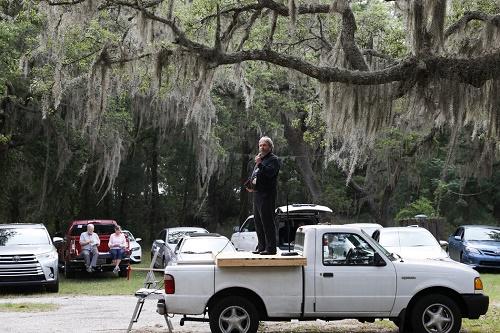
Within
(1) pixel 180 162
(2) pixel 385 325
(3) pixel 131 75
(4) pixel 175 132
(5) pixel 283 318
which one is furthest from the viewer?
(1) pixel 180 162

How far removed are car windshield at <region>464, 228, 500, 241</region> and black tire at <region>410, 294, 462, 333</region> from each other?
41.1 feet

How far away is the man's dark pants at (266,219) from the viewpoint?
9.61 meters

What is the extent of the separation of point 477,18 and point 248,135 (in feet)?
60.3

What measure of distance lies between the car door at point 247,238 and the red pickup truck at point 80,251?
3395 millimetres

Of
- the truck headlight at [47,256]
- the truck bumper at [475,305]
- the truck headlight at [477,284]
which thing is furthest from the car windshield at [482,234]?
the truck bumper at [475,305]

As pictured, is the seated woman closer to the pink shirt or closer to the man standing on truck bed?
the pink shirt

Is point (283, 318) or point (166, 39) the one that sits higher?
point (166, 39)

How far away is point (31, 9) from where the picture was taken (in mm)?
19156

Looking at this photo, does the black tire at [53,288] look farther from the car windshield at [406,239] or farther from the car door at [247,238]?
the car windshield at [406,239]

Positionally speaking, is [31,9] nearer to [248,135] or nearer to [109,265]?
[109,265]

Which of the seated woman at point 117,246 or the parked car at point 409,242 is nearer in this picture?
the parked car at point 409,242

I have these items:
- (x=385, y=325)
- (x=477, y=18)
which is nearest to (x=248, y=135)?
(x=477, y=18)

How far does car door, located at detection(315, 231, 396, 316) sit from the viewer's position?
30.0 feet

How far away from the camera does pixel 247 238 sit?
21.6 m
